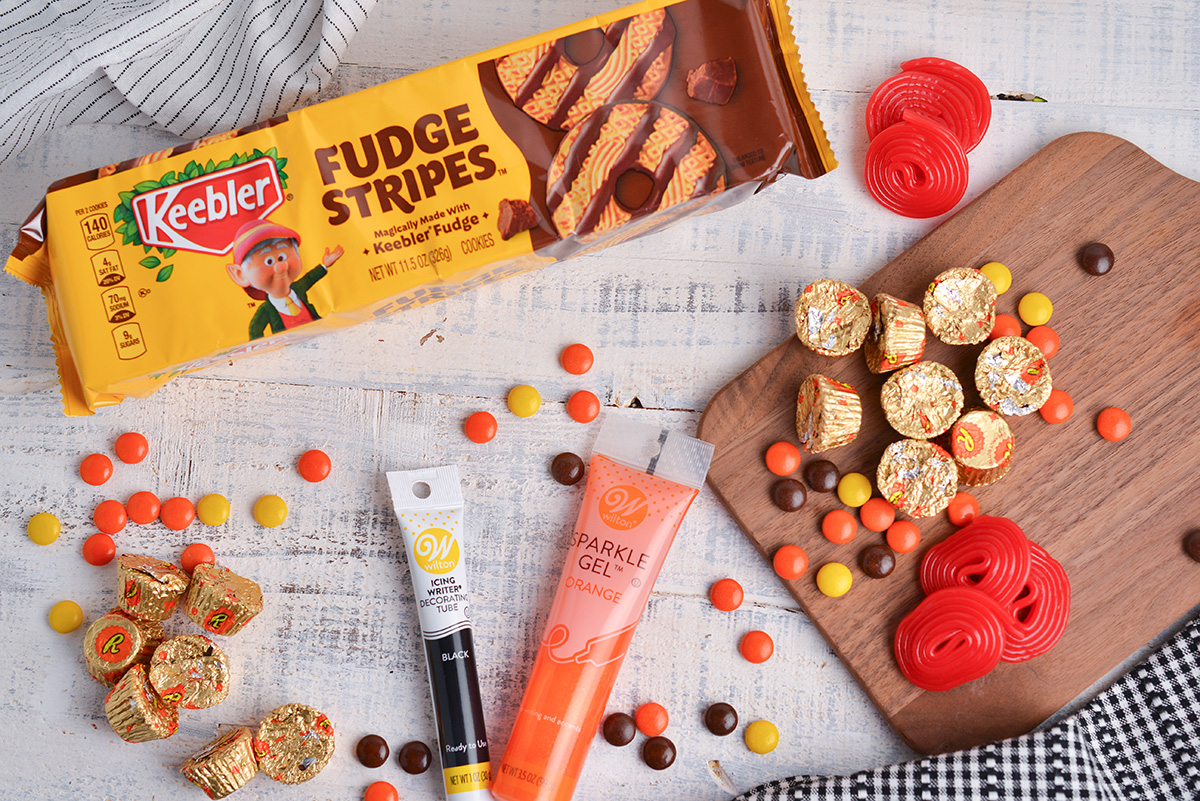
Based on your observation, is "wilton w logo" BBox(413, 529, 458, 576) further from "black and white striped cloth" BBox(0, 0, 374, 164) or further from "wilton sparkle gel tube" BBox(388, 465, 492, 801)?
"black and white striped cloth" BBox(0, 0, 374, 164)

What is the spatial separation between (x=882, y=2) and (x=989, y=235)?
34 cm

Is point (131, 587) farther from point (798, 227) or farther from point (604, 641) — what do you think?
point (798, 227)

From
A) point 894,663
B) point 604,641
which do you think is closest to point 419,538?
point 604,641

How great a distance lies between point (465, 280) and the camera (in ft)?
3.10

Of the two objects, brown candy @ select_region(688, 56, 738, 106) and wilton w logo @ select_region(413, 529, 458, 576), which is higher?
brown candy @ select_region(688, 56, 738, 106)

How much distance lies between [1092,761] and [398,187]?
41.5 inches

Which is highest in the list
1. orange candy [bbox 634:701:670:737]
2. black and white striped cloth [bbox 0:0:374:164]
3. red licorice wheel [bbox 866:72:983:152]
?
black and white striped cloth [bbox 0:0:374:164]

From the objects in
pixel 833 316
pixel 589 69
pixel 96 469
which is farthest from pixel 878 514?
pixel 96 469

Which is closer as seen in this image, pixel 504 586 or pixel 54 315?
pixel 54 315

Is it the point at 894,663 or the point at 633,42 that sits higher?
the point at 633,42

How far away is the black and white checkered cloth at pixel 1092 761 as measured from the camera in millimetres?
976

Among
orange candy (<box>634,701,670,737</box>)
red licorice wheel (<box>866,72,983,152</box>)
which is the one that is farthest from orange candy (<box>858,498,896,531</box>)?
red licorice wheel (<box>866,72,983,152</box>)

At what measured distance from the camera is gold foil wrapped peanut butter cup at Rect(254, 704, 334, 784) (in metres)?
1.00

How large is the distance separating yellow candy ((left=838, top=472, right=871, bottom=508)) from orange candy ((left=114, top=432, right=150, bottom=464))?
2.86 ft
